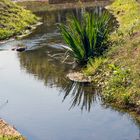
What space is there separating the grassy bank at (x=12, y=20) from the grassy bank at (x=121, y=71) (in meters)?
9.02

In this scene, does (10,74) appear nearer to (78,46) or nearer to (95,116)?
(78,46)

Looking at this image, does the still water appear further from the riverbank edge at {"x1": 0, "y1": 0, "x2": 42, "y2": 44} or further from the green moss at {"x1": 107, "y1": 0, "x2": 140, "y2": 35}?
the green moss at {"x1": 107, "y1": 0, "x2": 140, "y2": 35}

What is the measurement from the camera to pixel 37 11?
41281 millimetres

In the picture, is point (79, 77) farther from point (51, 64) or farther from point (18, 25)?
point (18, 25)

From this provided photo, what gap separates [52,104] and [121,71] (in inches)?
103

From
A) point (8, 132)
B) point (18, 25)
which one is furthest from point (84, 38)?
point (18, 25)

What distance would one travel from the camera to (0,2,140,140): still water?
12.4 m

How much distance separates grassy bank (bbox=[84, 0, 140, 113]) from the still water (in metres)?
0.51

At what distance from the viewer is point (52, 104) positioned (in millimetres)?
14727

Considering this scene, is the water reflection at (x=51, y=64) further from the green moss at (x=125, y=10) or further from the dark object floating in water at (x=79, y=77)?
the green moss at (x=125, y=10)

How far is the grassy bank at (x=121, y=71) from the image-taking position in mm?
14266

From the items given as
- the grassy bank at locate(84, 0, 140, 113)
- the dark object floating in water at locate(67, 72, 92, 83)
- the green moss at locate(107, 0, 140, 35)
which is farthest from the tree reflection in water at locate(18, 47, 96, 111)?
the green moss at locate(107, 0, 140, 35)

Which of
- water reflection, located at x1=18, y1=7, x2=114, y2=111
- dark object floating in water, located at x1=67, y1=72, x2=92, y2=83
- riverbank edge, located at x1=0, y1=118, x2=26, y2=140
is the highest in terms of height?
riverbank edge, located at x1=0, y1=118, x2=26, y2=140

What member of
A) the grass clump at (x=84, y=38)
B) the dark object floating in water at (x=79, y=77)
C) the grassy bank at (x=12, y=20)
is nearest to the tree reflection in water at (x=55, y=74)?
the dark object floating in water at (x=79, y=77)
